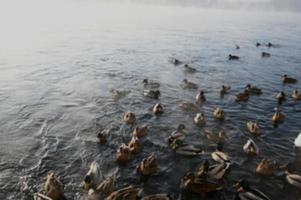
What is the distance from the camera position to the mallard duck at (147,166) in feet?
53.7

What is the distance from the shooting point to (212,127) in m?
22.2

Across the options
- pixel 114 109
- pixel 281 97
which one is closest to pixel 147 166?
pixel 114 109

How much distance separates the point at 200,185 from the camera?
1523 centimetres

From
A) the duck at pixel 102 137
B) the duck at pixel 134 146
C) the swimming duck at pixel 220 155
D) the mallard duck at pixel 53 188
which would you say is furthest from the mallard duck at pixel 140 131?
the mallard duck at pixel 53 188

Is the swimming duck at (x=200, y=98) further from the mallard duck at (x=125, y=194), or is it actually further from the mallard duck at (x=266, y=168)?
the mallard duck at (x=125, y=194)

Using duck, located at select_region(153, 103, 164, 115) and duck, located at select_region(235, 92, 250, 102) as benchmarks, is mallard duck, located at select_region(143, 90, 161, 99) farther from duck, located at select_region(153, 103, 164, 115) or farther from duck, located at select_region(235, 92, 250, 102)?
duck, located at select_region(235, 92, 250, 102)

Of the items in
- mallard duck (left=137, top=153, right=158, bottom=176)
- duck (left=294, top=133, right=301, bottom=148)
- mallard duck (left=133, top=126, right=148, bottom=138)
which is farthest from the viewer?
mallard duck (left=133, top=126, right=148, bottom=138)

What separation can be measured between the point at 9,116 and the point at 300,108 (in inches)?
804

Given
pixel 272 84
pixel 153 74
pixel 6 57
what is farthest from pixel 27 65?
pixel 272 84

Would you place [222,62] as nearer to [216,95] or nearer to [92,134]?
[216,95]

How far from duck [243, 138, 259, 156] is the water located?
1.24 feet

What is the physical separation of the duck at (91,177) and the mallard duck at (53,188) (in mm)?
1021

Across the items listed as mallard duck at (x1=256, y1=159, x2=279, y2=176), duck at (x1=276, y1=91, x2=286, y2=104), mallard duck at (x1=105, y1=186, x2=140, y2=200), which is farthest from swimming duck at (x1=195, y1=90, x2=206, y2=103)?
mallard duck at (x1=105, y1=186, x2=140, y2=200)

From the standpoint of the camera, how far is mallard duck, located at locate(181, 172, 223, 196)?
1521 cm
